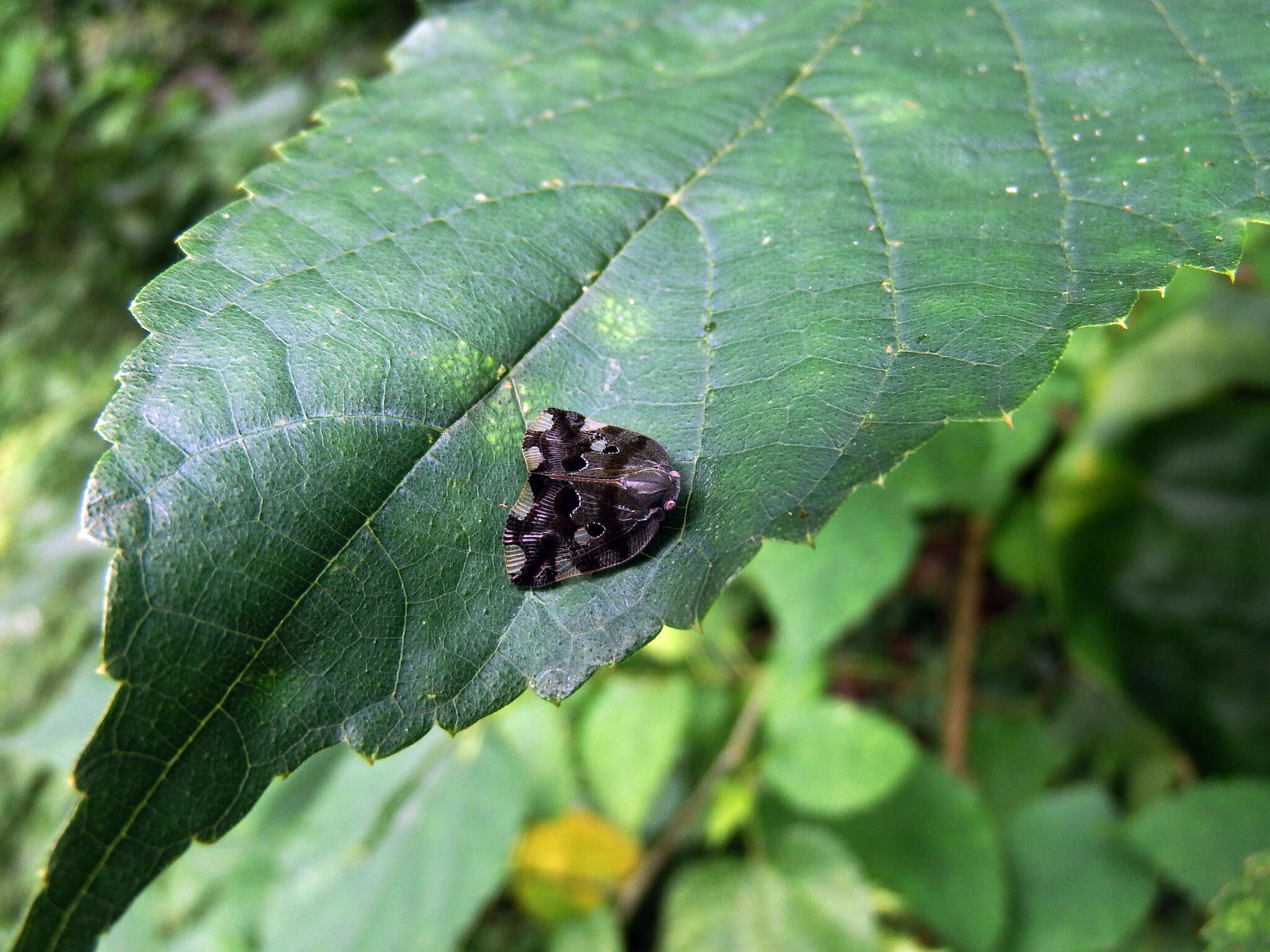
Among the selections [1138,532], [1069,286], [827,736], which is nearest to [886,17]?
[1069,286]

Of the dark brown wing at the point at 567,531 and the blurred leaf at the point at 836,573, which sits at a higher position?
the dark brown wing at the point at 567,531

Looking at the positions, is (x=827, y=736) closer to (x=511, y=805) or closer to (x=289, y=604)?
(x=511, y=805)

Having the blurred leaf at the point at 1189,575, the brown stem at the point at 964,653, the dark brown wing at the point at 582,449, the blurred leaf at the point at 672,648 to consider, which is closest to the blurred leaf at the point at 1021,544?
the brown stem at the point at 964,653

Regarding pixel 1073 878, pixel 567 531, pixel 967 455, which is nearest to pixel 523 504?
pixel 567 531

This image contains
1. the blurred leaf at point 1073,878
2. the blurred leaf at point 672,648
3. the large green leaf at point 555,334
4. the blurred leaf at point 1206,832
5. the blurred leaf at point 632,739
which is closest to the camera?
the large green leaf at point 555,334

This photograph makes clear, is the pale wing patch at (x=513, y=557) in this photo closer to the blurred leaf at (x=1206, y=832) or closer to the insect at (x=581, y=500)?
the insect at (x=581, y=500)
